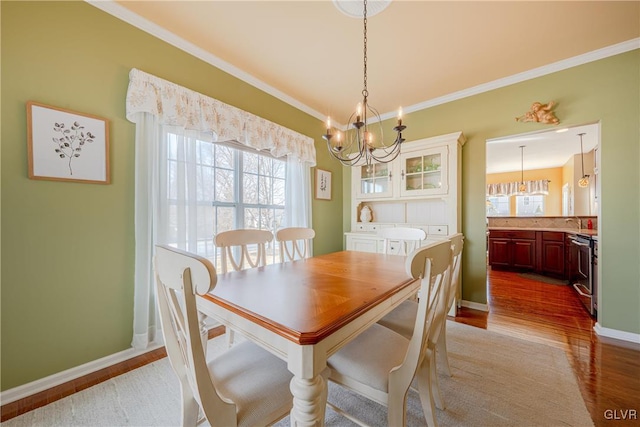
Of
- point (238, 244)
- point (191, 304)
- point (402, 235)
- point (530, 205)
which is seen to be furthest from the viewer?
point (530, 205)

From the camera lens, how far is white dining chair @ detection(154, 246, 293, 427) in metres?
0.68

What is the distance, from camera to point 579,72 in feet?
7.54

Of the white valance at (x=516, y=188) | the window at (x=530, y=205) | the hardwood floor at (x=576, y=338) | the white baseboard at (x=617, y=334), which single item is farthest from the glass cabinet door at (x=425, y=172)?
the window at (x=530, y=205)

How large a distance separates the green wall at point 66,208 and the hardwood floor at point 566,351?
0.17 metres

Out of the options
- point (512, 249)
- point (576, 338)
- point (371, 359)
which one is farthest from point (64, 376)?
point (512, 249)

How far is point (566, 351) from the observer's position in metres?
1.90

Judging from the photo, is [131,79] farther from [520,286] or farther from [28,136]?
[520,286]

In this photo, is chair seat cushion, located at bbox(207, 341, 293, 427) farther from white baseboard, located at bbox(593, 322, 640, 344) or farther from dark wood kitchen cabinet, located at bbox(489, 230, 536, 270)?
dark wood kitchen cabinet, located at bbox(489, 230, 536, 270)

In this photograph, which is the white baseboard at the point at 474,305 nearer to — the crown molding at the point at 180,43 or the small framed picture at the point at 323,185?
the small framed picture at the point at 323,185

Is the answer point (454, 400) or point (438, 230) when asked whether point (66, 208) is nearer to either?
point (454, 400)

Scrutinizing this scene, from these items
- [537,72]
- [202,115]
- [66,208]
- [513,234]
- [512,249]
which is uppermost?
[537,72]

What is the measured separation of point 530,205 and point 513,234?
4803 millimetres

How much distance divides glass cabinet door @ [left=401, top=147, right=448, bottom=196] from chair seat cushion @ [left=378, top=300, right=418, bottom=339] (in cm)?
171

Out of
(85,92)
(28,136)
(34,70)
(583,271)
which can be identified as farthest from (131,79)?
(583,271)
